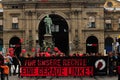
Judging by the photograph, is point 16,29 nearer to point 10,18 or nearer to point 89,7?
point 10,18

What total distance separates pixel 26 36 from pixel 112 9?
19249 mm

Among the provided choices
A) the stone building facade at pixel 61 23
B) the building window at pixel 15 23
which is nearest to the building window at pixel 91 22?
the stone building facade at pixel 61 23

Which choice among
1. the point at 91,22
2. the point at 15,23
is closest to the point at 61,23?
the point at 91,22

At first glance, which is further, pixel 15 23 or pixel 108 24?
pixel 108 24

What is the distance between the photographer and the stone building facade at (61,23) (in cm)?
8162

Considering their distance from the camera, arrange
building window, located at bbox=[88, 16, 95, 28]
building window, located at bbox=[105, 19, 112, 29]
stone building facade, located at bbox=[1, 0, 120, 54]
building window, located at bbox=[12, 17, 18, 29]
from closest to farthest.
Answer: stone building facade, located at bbox=[1, 0, 120, 54] < building window, located at bbox=[12, 17, 18, 29] < building window, located at bbox=[88, 16, 95, 28] < building window, located at bbox=[105, 19, 112, 29]

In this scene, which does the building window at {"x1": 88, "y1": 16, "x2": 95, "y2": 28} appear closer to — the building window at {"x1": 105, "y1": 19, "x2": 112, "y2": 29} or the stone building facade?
the stone building facade

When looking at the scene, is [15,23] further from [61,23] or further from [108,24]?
[108,24]

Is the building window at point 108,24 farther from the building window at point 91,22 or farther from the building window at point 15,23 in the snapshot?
the building window at point 15,23

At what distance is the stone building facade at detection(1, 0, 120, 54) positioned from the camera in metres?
81.6

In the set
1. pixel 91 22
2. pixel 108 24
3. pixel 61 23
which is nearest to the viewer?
pixel 91 22

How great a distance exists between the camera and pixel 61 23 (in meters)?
86.4

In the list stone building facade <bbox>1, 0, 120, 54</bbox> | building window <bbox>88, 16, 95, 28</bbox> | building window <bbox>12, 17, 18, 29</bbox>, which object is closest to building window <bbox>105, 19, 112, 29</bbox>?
stone building facade <bbox>1, 0, 120, 54</bbox>

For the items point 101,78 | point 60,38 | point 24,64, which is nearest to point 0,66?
point 24,64
